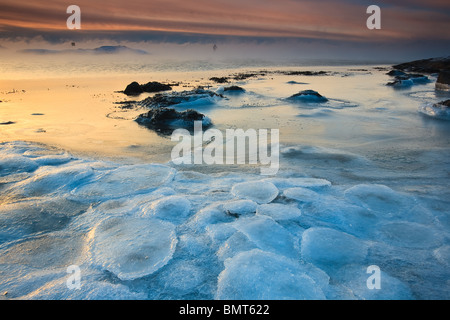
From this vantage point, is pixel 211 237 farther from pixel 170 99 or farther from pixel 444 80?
pixel 444 80

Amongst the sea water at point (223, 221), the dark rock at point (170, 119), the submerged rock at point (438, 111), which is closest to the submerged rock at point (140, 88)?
the dark rock at point (170, 119)

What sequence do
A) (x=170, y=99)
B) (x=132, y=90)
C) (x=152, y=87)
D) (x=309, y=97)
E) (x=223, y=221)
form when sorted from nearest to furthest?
(x=223, y=221) → (x=170, y=99) → (x=309, y=97) → (x=132, y=90) → (x=152, y=87)

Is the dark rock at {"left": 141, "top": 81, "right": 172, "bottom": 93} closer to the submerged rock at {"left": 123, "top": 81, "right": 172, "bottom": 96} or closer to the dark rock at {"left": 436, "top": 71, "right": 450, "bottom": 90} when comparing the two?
the submerged rock at {"left": 123, "top": 81, "right": 172, "bottom": 96}

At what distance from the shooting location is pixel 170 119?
7.28 meters

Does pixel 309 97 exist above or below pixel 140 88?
below

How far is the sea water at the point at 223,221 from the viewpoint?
6.78 ft

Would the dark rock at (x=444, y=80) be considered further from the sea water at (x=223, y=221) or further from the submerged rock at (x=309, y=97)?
the sea water at (x=223, y=221)

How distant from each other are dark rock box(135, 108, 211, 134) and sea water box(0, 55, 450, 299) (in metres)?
1.36

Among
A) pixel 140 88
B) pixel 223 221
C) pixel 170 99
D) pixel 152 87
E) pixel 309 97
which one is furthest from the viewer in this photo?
pixel 152 87

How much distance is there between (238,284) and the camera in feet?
6.66

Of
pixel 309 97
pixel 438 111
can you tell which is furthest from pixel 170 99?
pixel 438 111

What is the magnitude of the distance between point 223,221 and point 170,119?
4.98m

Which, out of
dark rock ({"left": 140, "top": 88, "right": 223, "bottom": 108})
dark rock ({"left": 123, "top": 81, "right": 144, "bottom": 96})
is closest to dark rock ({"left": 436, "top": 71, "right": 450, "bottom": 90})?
dark rock ({"left": 140, "top": 88, "right": 223, "bottom": 108})

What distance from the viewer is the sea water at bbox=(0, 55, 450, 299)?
6.78 ft
